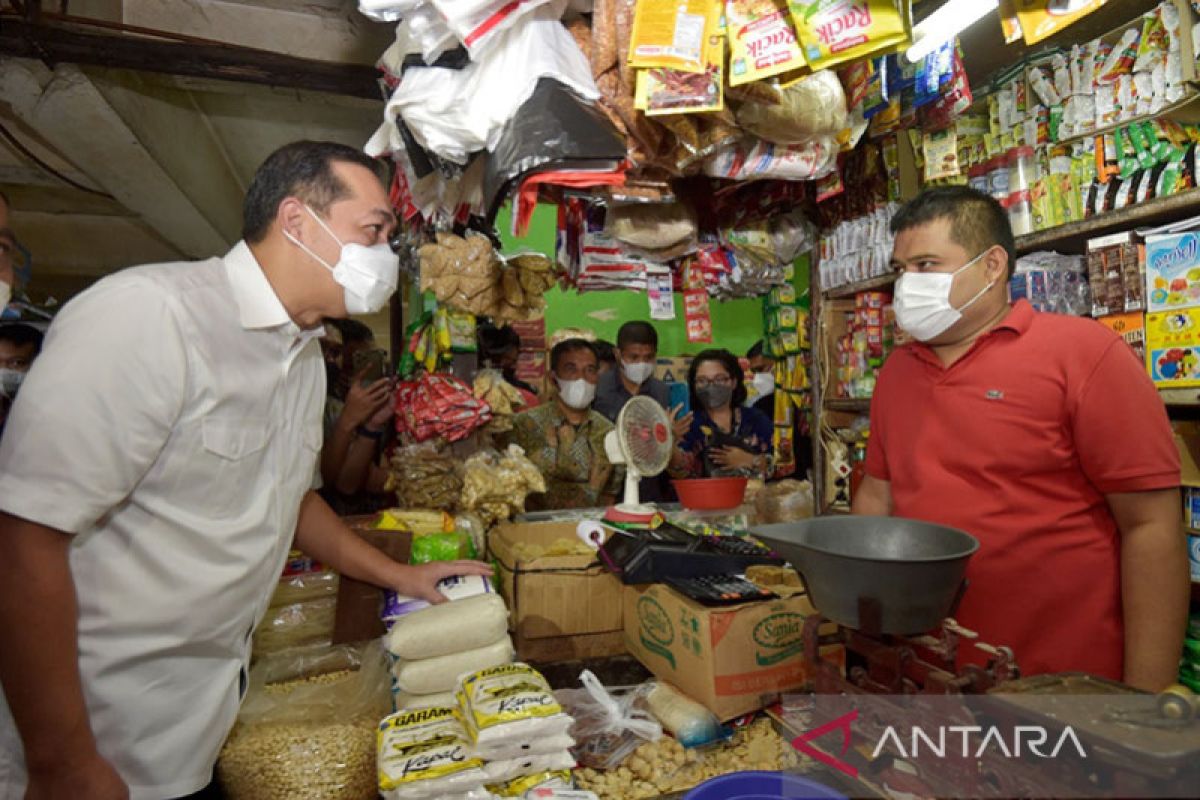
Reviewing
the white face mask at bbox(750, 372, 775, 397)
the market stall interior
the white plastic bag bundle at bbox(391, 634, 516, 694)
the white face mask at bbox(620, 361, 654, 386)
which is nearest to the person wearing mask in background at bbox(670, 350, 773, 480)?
the white face mask at bbox(620, 361, 654, 386)

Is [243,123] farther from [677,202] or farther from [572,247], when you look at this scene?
[677,202]

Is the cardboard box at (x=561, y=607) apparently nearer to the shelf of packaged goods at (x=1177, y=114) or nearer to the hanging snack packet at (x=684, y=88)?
the hanging snack packet at (x=684, y=88)

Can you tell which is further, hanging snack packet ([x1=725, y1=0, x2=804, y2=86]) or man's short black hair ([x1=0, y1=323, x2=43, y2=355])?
man's short black hair ([x1=0, y1=323, x2=43, y2=355])

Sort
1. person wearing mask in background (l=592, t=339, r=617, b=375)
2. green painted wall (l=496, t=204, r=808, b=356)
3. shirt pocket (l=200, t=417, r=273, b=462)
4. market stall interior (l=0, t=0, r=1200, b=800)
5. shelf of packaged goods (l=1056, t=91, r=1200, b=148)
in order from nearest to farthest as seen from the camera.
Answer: market stall interior (l=0, t=0, r=1200, b=800), shirt pocket (l=200, t=417, r=273, b=462), shelf of packaged goods (l=1056, t=91, r=1200, b=148), person wearing mask in background (l=592, t=339, r=617, b=375), green painted wall (l=496, t=204, r=808, b=356)

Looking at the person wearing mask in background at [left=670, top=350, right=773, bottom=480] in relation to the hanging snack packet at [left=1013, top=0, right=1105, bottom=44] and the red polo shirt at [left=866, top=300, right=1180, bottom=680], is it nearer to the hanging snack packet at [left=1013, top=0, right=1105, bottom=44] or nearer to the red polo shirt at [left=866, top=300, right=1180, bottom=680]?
the red polo shirt at [left=866, top=300, right=1180, bottom=680]

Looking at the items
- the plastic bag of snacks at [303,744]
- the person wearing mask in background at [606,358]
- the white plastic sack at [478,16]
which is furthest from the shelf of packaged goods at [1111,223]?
the person wearing mask in background at [606,358]

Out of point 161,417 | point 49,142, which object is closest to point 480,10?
point 161,417

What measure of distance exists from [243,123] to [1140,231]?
16.5ft

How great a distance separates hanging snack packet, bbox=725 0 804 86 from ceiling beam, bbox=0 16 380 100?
2037mm

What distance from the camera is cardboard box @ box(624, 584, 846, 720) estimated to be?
168cm

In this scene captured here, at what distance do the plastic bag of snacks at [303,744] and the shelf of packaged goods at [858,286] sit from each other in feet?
7.89

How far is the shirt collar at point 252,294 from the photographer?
1465 mm

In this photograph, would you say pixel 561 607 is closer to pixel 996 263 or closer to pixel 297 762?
pixel 297 762

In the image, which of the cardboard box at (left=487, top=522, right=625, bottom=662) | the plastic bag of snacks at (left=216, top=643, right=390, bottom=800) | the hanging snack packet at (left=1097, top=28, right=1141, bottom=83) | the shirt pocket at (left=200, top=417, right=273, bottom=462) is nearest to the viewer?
the shirt pocket at (left=200, top=417, right=273, bottom=462)
